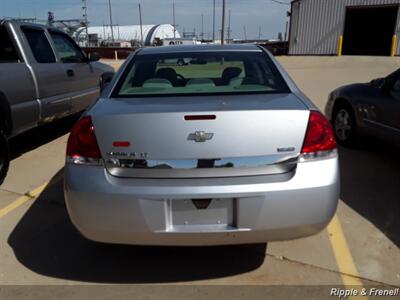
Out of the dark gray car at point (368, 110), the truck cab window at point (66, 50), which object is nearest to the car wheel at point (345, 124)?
the dark gray car at point (368, 110)

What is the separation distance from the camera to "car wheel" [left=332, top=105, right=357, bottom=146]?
569 cm

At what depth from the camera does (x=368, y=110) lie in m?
5.25

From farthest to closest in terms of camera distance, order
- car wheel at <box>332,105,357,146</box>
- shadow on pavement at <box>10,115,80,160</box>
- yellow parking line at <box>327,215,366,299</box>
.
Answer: shadow on pavement at <box>10,115,80,160</box> < car wheel at <box>332,105,357,146</box> < yellow parking line at <box>327,215,366,299</box>

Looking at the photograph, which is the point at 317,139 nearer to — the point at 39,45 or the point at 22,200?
the point at 22,200

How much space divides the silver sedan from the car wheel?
3345 mm

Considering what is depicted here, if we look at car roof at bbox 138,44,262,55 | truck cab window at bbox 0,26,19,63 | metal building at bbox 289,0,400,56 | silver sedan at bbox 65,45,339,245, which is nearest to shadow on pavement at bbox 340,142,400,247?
silver sedan at bbox 65,45,339,245

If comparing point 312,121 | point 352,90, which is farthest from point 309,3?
point 312,121

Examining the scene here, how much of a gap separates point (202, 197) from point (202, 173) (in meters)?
0.14

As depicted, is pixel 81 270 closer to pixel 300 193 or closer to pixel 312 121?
pixel 300 193

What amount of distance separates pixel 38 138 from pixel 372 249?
551 cm

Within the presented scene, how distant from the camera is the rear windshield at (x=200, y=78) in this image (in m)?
3.06

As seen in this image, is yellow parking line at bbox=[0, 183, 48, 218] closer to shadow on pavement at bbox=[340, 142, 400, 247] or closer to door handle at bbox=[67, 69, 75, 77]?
door handle at bbox=[67, 69, 75, 77]

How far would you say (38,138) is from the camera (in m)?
6.77

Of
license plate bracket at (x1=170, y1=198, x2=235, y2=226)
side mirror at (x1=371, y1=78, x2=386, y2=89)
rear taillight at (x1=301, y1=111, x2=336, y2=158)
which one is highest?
rear taillight at (x1=301, y1=111, x2=336, y2=158)
